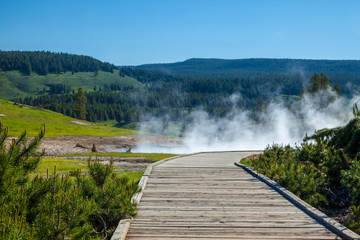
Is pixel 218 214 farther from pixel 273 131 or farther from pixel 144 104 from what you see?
pixel 144 104

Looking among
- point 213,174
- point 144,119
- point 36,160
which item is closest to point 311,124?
point 213,174

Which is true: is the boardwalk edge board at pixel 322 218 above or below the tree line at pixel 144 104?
above

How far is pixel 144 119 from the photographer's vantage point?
143 meters

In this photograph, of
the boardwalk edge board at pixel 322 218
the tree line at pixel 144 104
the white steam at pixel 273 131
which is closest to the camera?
the boardwalk edge board at pixel 322 218

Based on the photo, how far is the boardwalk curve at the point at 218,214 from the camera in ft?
15.3

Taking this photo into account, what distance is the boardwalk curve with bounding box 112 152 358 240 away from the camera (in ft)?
15.3

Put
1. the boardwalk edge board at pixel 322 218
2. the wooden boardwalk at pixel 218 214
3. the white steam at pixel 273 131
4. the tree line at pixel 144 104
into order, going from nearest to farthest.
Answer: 1. the boardwalk edge board at pixel 322 218
2. the wooden boardwalk at pixel 218 214
3. the white steam at pixel 273 131
4. the tree line at pixel 144 104

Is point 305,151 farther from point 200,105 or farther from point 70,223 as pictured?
point 200,105

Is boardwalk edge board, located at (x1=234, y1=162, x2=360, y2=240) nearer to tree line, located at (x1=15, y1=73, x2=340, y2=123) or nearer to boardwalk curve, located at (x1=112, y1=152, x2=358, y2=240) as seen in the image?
boardwalk curve, located at (x1=112, y1=152, x2=358, y2=240)

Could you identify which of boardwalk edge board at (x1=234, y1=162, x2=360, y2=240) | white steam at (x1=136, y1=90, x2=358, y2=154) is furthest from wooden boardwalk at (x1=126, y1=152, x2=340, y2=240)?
white steam at (x1=136, y1=90, x2=358, y2=154)

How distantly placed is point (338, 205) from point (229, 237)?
16.9 ft

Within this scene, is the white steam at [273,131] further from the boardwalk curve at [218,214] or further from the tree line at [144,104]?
the tree line at [144,104]

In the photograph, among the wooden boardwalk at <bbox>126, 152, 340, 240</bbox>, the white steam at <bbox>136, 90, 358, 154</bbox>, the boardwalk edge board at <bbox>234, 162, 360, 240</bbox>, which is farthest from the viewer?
the white steam at <bbox>136, 90, 358, 154</bbox>

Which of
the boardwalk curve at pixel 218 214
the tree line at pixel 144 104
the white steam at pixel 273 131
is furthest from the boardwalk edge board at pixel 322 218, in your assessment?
the tree line at pixel 144 104
